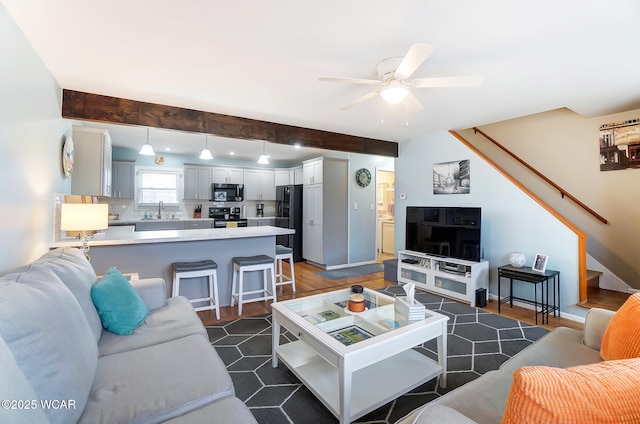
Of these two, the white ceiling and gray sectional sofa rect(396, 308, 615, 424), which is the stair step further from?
gray sectional sofa rect(396, 308, 615, 424)

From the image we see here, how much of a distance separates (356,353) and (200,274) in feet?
7.33

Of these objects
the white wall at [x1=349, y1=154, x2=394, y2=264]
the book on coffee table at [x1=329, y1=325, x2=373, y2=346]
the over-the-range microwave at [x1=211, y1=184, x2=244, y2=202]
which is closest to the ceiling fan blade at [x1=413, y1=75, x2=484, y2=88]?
the book on coffee table at [x1=329, y1=325, x2=373, y2=346]

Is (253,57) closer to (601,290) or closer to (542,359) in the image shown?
(542,359)

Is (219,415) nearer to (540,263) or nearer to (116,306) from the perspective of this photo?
(116,306)

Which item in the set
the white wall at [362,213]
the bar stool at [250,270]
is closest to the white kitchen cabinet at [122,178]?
the bar stool at [250,270]

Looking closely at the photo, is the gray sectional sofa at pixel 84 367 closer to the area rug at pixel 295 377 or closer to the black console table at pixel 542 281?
the area rug at pixel 295 377

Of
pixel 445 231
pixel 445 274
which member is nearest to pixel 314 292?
pixel 445 274

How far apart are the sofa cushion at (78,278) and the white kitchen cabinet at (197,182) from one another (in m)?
4.79

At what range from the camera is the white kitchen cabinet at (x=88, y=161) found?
136 inches

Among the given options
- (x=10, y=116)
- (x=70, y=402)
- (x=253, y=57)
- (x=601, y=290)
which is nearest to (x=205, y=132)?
(x=253, y=57)

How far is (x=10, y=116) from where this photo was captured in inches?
68.7

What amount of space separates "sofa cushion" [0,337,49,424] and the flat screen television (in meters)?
4.07

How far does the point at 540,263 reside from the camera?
3.34m

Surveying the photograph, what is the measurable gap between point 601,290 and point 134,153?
8093 mm
